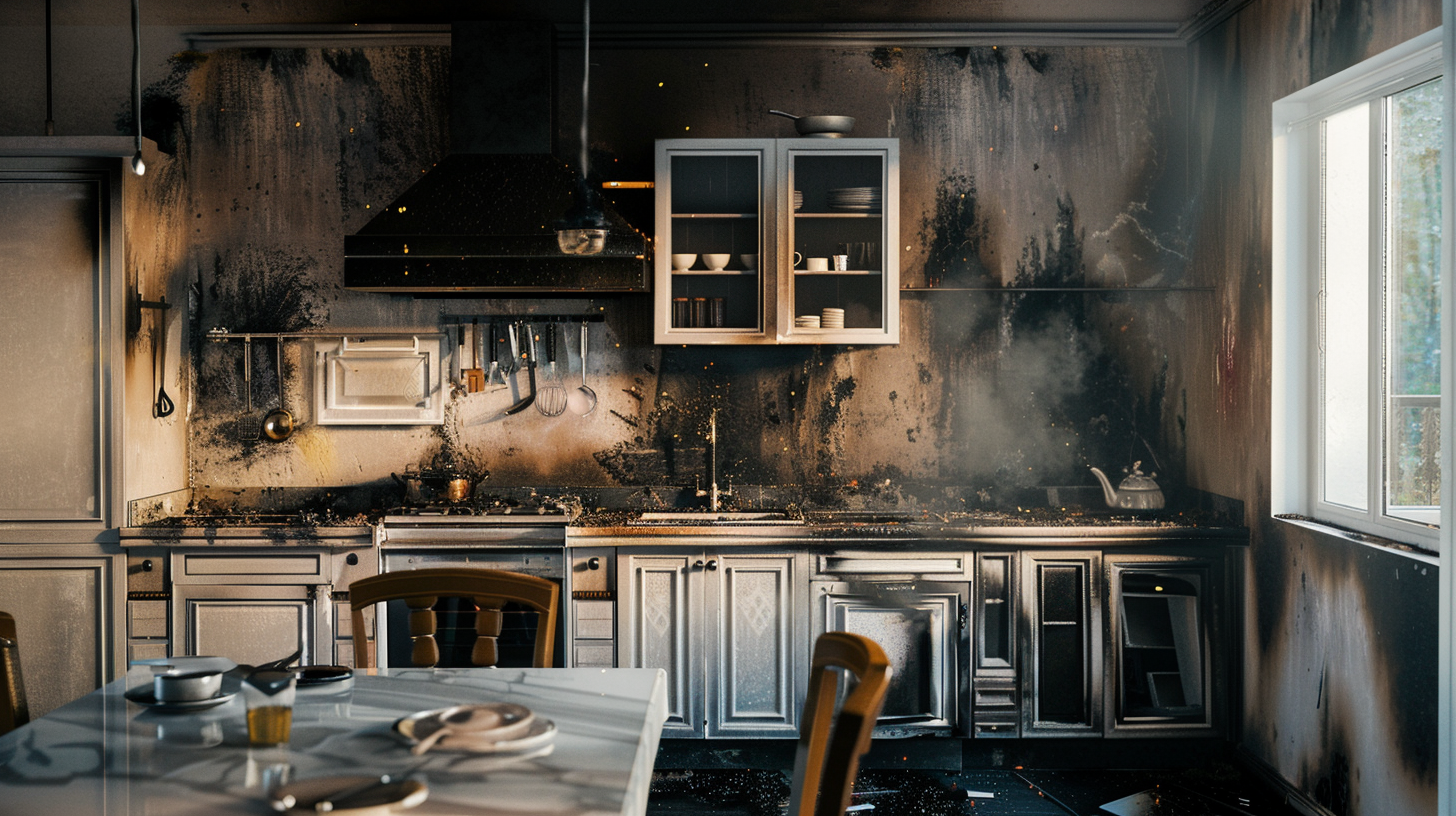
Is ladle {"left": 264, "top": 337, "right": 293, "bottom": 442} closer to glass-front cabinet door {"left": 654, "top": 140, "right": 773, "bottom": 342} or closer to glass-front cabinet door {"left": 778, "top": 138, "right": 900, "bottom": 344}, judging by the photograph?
glass-front cabinet door {"left": 654, "top": 140, "right": 773, "bottom": 342}

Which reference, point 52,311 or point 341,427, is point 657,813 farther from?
point 52,311

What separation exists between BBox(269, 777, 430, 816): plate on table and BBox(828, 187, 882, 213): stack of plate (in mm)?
3090

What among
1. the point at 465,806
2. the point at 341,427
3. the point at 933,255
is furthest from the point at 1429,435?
the point at 341,427

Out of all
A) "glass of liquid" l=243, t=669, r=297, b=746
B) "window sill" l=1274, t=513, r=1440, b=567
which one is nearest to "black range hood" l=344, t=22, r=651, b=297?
"glass of liquid" l=243, t=669, r=297, b=746

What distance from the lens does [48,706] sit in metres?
3.74

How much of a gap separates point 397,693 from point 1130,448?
11.3ft

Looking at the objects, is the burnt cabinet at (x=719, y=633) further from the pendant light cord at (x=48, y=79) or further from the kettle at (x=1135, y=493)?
the pendant light cord at (x=48, y=79)

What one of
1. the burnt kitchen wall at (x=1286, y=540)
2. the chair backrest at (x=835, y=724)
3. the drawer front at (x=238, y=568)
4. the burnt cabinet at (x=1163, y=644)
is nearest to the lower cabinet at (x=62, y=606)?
the drawer front at (x=238, y=568)

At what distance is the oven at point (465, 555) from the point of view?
361cm

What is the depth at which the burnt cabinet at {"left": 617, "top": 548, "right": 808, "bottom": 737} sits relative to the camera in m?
3.62

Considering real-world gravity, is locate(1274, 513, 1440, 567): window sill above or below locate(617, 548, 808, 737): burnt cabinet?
above

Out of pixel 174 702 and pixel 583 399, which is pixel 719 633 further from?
pixel 174 702

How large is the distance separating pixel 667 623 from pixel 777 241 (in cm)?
157

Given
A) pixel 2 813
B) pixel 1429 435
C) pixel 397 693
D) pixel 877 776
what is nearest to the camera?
pixel 2 813
